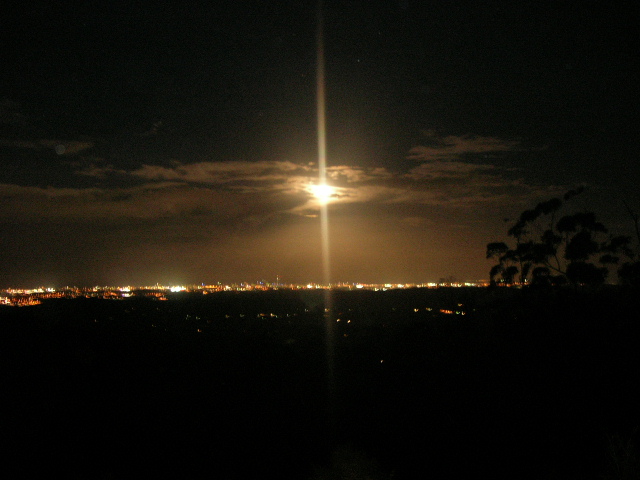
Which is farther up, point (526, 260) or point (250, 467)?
point (526, 260)

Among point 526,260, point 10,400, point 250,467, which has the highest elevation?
point 526,260

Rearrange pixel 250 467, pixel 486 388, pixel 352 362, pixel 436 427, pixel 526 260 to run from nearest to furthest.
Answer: pixel 250 467
pixel 436 427
pixel 486 388
pixel 352 362
pixel 526 260

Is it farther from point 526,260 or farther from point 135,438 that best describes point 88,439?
point 526,260

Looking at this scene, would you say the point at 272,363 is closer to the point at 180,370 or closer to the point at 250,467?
the point at 180,370

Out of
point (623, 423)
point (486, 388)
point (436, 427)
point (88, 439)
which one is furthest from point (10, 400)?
point (623, 423)

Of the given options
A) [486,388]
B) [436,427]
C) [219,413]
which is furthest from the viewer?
[486,388]

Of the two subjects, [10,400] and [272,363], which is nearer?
[10,400]
